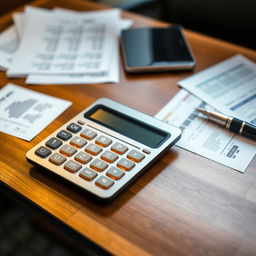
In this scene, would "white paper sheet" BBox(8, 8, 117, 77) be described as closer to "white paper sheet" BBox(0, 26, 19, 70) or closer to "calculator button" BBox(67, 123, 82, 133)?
"white paper sheet" BBox(0, 26, 19, 70)

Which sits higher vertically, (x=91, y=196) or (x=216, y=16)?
(x=216, y=16)

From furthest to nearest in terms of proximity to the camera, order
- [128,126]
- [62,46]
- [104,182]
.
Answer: [62,46] < [128,126] < [104,182]

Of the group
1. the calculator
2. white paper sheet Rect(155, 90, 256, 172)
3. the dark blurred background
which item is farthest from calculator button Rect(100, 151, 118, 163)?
the dark blurred background

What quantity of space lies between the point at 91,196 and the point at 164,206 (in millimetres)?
116

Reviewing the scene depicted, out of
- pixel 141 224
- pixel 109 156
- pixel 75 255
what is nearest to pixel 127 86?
pixel 109 156

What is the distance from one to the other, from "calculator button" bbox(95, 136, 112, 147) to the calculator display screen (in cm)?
3

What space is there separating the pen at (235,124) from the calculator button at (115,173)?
9.4 inches

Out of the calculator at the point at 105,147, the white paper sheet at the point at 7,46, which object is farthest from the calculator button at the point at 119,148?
the white paper sheet at the point at 7,46

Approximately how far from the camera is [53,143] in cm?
65

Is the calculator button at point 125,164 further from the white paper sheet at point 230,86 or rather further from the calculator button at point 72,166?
the white paper sheet at point 230,86

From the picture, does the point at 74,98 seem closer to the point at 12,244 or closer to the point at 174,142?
the point at 174,142

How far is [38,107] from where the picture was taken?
2.56 ft

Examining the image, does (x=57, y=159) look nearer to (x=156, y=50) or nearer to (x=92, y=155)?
(x=92, y=155)

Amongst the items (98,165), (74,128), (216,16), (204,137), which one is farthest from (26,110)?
(216,16)
